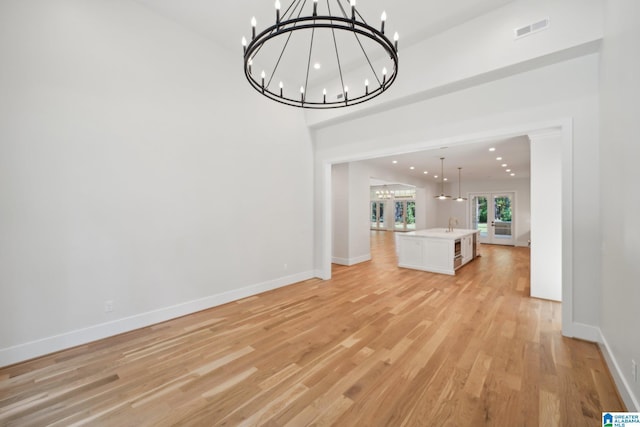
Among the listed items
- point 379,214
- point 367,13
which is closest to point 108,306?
point 367,13

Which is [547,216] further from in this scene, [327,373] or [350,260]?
[327,373]

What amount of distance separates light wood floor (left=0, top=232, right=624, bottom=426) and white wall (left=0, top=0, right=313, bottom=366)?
20.2 inches

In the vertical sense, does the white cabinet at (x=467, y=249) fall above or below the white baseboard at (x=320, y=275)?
above

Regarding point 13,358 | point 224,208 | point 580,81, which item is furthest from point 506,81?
point 13,358

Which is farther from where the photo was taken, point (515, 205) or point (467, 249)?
point (515, 205)

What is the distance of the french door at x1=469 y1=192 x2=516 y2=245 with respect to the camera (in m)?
11.1

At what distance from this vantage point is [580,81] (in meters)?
2.78

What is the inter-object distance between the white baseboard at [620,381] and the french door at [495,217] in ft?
32.6

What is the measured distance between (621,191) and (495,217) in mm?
11088

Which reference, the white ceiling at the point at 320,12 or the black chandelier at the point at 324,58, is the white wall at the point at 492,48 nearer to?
the white ceiling at the point at 320,12

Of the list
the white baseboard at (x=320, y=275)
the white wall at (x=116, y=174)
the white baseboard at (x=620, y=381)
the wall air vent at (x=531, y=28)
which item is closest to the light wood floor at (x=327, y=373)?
the white baseboard at (x=620, y=381)

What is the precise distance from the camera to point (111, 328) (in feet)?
9.57

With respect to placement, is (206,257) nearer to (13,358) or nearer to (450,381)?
(13,358)

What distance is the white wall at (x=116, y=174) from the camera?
246cm
